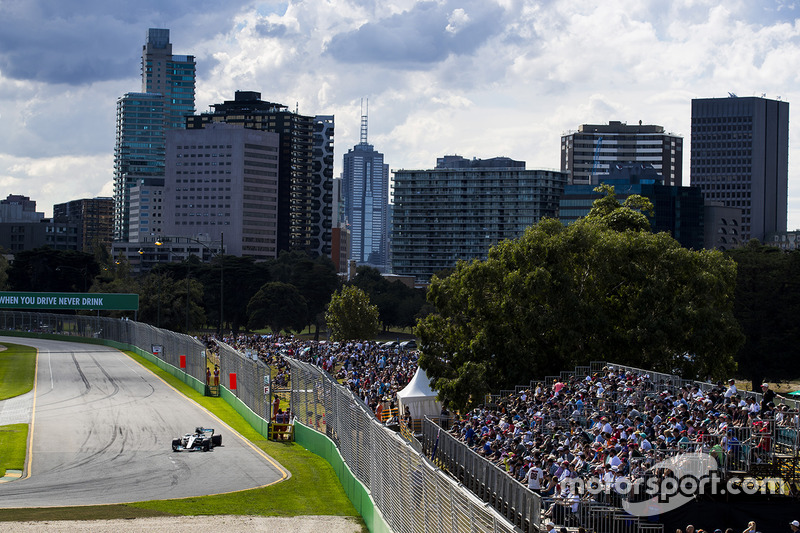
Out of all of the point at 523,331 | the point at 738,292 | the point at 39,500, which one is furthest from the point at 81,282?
the point at 39,500

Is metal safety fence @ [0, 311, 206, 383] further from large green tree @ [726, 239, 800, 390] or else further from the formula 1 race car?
large green tree @ [726, 239, 800, 390]

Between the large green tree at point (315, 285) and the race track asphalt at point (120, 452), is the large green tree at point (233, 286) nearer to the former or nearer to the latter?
the large green tree at point (315, 285)

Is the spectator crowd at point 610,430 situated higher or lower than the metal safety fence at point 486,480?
higher

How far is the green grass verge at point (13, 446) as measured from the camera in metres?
31.3

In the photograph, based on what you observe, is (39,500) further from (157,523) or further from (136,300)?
(136,300)

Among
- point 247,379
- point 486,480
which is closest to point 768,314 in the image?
point 247,379

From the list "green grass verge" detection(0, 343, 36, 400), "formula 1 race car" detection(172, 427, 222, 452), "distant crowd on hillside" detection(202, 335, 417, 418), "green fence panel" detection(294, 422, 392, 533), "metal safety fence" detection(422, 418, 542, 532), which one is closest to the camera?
"metal safety fence" detection(422, 418, 542, 532)

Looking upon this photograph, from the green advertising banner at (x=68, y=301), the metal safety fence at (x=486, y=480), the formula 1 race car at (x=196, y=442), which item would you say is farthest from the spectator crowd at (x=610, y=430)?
the green advertising banner at (x=68, y=301)

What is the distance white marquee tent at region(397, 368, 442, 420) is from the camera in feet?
136

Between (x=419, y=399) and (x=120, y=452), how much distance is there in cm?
1324

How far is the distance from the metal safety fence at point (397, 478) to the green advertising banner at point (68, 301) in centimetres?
7063

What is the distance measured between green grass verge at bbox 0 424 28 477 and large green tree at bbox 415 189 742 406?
16620 millimetres

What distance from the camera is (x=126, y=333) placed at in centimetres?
8600

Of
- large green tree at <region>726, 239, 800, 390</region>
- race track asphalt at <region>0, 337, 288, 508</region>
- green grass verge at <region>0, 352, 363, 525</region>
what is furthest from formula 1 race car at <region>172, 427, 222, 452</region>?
large green tree at <region>726, 239, 800, 390</region>
